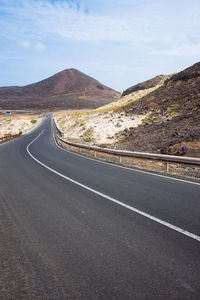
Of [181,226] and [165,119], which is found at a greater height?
→ [165,119]

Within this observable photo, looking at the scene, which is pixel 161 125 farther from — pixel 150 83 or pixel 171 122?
pixel 150 83

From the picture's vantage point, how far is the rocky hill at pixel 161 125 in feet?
58.3

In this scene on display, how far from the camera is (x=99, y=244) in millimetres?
3998

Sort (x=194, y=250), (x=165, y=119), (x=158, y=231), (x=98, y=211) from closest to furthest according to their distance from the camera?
(x=194, y=250) < (x=158, y=231) < (x=98, y=211) < (x=165, y=119)

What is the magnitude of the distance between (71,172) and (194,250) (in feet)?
24.9

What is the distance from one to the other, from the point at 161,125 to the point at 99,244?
21278mm

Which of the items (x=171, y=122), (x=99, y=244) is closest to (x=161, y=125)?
(x=171, y=122)

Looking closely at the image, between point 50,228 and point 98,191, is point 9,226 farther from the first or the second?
point 98,191

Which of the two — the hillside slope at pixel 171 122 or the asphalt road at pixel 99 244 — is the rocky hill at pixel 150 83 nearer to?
the hillside slope at pixel 171 122

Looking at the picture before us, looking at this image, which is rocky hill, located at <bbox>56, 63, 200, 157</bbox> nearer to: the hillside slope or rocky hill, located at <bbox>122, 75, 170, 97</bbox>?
the hillside slope

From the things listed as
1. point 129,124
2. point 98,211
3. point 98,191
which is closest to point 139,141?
point 129,124

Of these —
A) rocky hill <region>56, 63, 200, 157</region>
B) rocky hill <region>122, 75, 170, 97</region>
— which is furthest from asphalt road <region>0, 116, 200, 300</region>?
rocky hill <region>122, 75, 170, 97</region>

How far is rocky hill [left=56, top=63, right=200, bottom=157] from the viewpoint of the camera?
17.8 meters

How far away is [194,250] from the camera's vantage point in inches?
146
